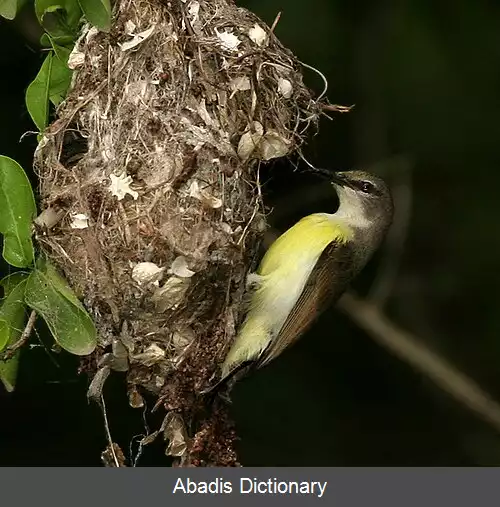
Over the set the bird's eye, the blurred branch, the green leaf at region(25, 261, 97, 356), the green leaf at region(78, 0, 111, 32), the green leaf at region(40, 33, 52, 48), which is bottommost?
the blurred branch

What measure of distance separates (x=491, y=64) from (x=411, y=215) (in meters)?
0.91

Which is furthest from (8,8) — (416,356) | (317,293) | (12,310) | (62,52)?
(416,356)

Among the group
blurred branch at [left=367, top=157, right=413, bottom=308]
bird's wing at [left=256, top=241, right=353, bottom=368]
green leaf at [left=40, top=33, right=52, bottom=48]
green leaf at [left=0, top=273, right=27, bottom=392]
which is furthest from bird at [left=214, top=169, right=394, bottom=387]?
green leaf at [left=40, top=33, right=52, bottom=48]

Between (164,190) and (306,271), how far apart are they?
825 millimetres

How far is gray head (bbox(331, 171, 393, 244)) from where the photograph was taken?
4.52m

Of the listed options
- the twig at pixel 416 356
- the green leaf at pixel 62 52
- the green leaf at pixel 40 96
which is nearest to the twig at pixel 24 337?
the green leaf at pixel 40 96

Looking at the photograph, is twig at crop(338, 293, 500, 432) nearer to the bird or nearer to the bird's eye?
the bird

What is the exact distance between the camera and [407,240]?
241 inches

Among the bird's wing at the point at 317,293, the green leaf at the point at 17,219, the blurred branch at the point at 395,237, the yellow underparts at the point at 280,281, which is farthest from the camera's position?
the blurred branch at the point at 395,237

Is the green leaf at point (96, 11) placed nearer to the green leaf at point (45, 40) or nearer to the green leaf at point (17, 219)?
the green leaf at point (45, 40)

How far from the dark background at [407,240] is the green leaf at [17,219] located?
2032 millimetres

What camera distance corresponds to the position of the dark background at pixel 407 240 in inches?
223

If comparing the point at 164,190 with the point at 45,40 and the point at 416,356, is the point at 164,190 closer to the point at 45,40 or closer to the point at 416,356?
the point at 45,40

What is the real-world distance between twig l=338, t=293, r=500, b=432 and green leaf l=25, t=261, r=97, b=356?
2371mm
